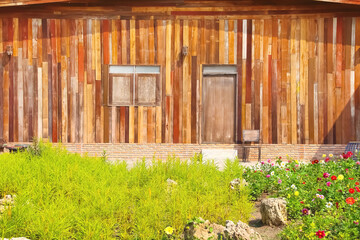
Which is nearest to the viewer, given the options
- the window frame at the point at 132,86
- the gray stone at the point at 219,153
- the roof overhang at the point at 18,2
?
the gray stone at the point at 219,153

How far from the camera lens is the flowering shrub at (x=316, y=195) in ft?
14.2

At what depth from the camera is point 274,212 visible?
5043 mm

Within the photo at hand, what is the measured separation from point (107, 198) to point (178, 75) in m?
7.44

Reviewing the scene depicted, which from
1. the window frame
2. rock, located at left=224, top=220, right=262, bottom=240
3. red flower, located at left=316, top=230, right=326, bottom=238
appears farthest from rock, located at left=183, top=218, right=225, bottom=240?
the window frame

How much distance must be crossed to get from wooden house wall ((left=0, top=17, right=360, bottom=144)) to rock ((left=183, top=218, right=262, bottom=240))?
7617mm

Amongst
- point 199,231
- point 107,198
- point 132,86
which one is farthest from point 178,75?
point 199,231

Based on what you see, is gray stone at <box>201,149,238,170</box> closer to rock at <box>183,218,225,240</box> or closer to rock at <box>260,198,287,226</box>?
rock at <box>260,198,287,226</box>

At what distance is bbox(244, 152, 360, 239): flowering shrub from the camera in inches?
170

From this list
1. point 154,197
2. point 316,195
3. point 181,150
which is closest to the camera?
point 316,195

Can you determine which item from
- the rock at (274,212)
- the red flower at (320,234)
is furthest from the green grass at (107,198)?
the red flower at (320,234)

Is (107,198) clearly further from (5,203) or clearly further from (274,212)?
(274,212)

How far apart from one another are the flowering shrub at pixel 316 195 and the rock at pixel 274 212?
4.7 inches

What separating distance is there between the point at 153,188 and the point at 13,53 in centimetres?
860

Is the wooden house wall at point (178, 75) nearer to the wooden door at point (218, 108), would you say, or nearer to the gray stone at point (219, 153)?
the wooden door at point (218, 108)
